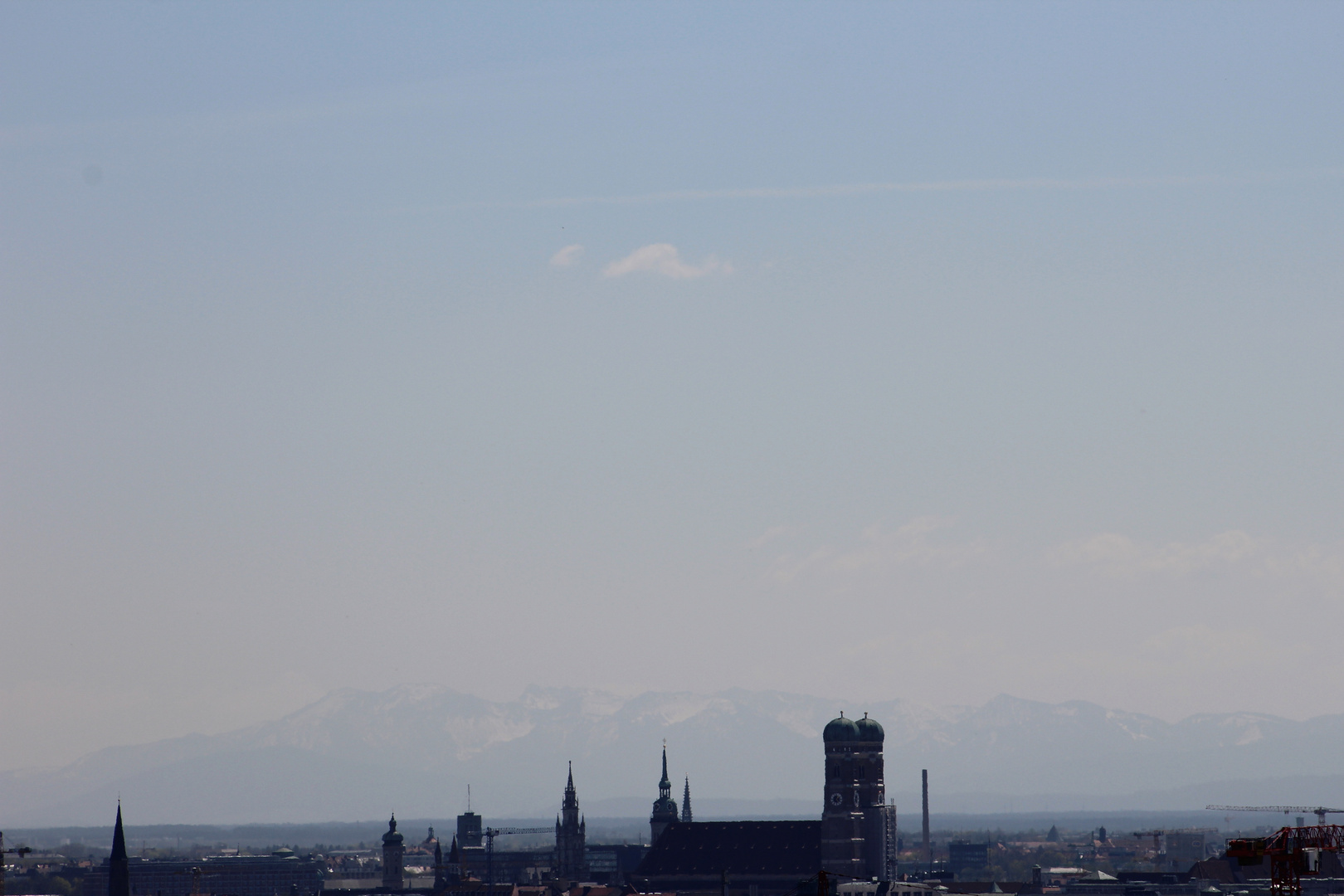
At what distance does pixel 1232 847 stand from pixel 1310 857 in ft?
43.5

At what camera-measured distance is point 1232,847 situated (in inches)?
6969

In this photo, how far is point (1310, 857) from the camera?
186375 millimetres
